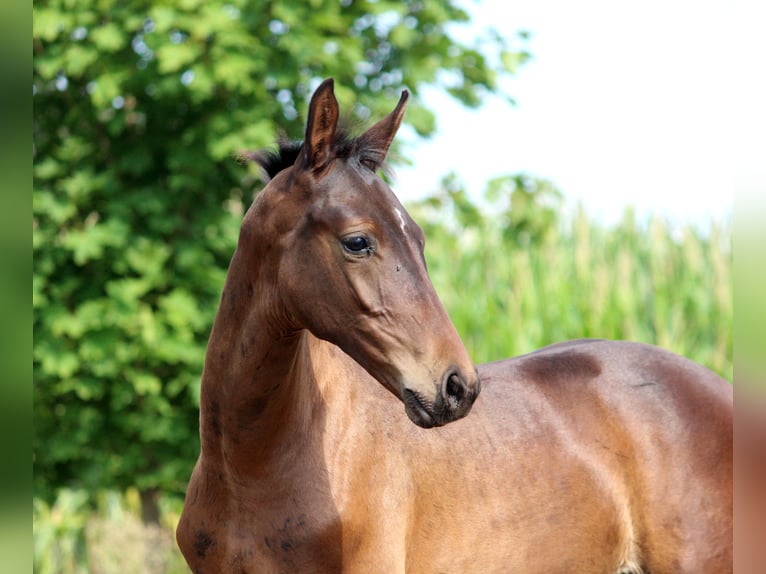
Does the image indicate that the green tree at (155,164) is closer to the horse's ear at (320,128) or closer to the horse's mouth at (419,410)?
the horse's ear at (320,128)

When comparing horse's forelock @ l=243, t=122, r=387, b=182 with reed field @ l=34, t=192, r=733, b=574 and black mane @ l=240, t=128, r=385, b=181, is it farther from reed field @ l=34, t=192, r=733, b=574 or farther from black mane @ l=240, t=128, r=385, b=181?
reed field @ l=34, t=192, r=733, b=574

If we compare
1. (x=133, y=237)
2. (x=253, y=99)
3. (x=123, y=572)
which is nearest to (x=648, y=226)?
(x=253, y=99)

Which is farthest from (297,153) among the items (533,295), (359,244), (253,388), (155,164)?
(533,295)

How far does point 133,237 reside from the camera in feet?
18.5

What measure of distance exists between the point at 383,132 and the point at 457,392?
792mm

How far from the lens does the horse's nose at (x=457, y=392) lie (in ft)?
6.94

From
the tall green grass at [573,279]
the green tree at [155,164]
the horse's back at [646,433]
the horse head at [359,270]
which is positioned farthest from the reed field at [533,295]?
the horse head at [359,270]

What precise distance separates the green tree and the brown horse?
2.76 m

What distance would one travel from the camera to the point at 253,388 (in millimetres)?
2494

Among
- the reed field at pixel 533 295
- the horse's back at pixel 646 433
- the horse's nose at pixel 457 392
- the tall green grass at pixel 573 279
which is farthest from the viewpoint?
the tall green grass at pixel 573 279

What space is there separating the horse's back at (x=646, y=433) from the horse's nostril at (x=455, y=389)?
966mm

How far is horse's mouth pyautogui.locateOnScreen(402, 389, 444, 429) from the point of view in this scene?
7.00 feet

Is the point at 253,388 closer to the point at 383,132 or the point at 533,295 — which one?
the point at 383,132

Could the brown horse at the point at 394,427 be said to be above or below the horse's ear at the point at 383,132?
below
